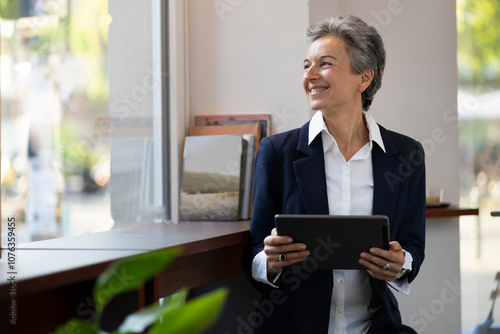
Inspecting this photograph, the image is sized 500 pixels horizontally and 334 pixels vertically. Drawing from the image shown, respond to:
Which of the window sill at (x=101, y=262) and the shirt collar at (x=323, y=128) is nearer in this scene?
the window sill at (x=101, y=262)

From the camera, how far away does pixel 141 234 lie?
6.95 feet

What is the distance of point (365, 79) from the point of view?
207cm

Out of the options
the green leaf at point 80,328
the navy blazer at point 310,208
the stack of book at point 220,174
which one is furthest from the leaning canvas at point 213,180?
the green leaf at point 80,328

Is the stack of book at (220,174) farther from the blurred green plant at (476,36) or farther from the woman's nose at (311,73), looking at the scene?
the blurred green plant at (476,36)

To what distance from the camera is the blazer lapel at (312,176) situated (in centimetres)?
191

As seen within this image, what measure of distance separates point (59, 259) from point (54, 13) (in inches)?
36.7

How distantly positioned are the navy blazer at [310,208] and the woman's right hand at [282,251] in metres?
0.15

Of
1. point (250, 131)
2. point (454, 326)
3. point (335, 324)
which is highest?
point (250, 131)

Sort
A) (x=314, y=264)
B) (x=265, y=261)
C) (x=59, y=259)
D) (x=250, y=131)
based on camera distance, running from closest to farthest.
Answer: (x=59, y=259), (x=314, y=264), (x=265, y=261), (x=250, y=131)

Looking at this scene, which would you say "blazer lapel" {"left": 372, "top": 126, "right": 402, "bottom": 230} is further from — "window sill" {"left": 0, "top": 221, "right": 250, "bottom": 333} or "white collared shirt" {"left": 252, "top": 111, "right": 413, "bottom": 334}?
"window sill" {"left": 0, "top": 221, "right": 250, "bottom": 333}

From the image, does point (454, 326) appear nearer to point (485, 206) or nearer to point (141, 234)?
point (485, 206)

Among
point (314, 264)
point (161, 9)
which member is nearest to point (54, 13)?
point (161, 9)

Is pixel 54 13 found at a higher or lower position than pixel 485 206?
higher

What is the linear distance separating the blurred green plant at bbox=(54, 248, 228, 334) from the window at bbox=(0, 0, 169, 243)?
120cm
